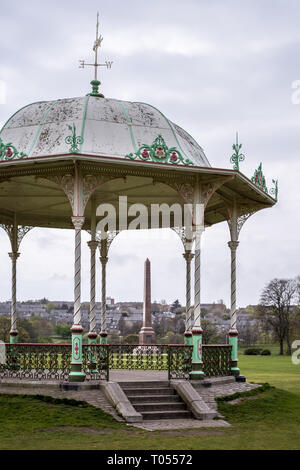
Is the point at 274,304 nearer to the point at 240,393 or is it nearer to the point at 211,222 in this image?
the point at 211,222

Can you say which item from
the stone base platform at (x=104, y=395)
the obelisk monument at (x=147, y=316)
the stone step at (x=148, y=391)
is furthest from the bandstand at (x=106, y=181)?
the obelisk monument at (x=147, y=316)

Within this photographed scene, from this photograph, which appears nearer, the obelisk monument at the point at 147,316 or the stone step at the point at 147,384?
the stone step at the point at 147,384

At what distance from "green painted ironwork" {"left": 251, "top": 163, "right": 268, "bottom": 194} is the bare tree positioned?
1989 inches

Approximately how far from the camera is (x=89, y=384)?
14.8 metres

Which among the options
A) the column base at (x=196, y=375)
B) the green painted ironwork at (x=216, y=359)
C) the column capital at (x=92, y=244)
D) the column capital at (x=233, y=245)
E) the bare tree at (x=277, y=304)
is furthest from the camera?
the bare tree at (x=277, y=304)

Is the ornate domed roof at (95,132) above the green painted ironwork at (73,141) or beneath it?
above

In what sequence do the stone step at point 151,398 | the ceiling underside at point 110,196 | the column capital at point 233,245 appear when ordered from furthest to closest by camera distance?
1. the column capital at point 233,245
2. the ceiling underside at point 110,196
3. the stone step at point 151,398

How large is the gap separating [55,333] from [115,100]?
3046 inches

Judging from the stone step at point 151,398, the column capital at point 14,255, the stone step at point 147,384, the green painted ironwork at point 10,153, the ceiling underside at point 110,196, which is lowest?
the stone step at point 151,398

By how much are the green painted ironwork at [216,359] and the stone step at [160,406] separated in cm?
243

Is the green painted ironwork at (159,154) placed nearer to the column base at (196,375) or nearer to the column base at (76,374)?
the column base at (76,374)

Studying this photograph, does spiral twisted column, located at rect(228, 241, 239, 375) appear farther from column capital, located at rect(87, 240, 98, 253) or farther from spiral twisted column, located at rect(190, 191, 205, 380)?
column capital, located at rect(87, 240, 98, 253)

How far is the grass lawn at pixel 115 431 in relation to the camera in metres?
11.0
